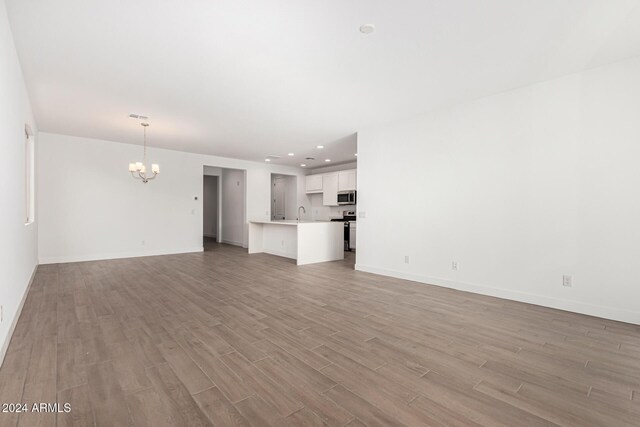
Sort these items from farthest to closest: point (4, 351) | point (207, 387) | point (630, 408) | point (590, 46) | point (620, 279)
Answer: point (620, 279) < point (590, 46) < point (4, 351) < point (207, 387) < point (630, 408)

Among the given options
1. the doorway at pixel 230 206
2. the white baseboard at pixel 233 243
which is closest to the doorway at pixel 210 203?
the doorway at pixel 230 206

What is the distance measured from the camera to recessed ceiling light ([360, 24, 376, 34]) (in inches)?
96.7

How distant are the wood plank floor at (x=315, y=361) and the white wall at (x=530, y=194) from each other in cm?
40

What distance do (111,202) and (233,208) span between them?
3.61 metres

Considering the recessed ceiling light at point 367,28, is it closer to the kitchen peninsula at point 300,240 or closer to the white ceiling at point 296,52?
the white ceiling at point 296,52

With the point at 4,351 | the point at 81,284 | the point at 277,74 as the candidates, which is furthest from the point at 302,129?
the point at 4,351

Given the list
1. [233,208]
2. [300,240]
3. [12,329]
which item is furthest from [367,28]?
[233,208]

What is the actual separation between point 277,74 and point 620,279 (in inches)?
169

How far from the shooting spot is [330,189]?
9180 millimetres

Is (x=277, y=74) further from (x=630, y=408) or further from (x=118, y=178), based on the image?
(x=118, y=178)

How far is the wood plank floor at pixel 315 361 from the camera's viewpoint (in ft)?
5.35

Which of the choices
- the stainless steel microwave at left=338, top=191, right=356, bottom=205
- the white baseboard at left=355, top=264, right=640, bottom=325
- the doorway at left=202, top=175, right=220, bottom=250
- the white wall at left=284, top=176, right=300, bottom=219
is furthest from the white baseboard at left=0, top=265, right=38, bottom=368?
the doorway at left=202, top=175, right=220, bottom=250

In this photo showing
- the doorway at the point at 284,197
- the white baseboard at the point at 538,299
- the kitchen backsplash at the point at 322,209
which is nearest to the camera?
the white baseboard at the point at 538,299

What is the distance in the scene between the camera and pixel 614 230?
3111mm
